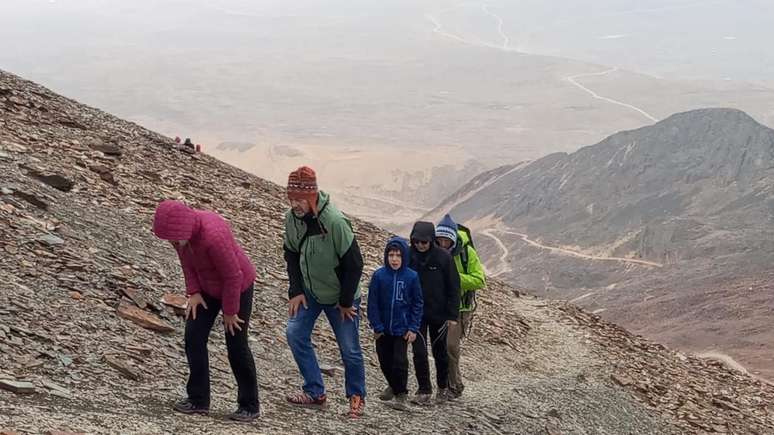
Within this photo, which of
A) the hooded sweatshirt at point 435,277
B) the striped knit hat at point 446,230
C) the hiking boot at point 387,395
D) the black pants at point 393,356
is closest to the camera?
the black pants at point 393,356

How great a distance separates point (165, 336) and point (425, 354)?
2.08 metres

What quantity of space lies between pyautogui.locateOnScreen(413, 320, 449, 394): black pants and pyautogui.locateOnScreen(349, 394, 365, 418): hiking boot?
29.6 inches

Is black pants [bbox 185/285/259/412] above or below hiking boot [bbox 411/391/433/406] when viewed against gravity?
above

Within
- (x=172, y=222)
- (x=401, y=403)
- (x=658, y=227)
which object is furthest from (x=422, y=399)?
(x=658, y=227)

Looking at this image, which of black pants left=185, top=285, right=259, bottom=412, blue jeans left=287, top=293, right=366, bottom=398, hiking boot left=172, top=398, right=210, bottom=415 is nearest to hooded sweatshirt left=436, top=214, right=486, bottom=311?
blue jeans left=287, top=293, right=366, bottom=398

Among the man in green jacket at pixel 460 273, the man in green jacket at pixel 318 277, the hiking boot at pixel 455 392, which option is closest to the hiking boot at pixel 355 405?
the man in green jacket at pixel 318 277

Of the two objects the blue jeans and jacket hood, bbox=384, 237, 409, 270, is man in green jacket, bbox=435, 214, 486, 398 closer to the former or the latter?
jacket hood, bbox=384, 237, 409, 270

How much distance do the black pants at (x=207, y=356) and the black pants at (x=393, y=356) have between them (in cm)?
133

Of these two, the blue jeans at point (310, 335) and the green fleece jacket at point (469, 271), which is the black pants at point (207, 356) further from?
the green fleece jacket at point (469, 271)

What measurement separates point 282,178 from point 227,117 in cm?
4214

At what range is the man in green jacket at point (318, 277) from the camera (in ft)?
19.1

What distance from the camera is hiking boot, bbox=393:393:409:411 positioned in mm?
7199

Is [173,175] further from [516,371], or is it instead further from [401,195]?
[401,195]

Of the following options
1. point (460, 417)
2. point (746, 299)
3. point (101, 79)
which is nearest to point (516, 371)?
point (460, 417)
